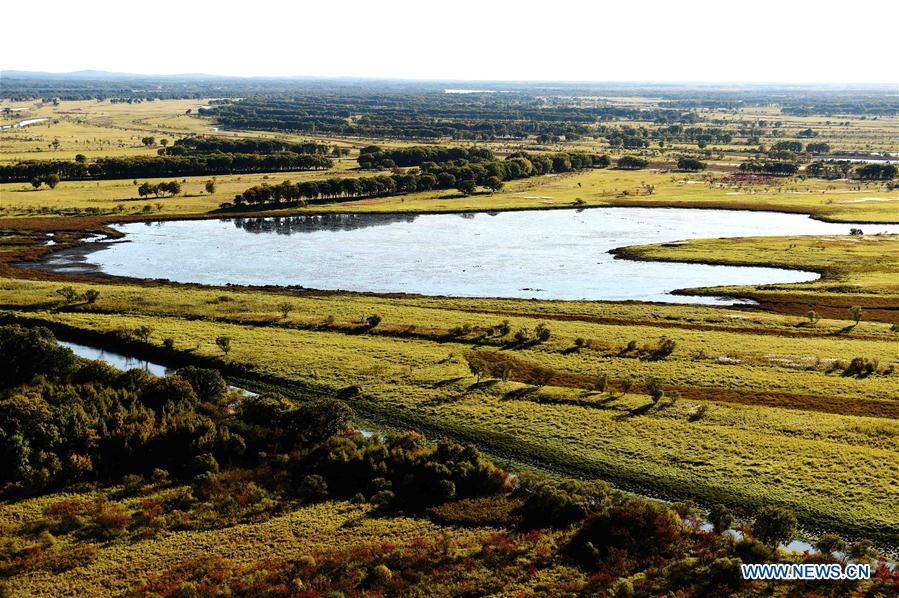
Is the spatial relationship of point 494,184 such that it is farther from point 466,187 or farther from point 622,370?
point 622,370

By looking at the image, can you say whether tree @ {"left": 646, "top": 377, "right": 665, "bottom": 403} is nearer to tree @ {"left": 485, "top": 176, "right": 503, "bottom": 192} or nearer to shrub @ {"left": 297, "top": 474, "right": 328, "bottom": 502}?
shrub @ {"left": 297, "top": 474, "right": 328, "bottom": 502}

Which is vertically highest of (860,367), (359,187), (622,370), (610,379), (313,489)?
(359,187)

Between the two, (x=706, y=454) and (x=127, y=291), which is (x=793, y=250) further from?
(x=127, y=291)

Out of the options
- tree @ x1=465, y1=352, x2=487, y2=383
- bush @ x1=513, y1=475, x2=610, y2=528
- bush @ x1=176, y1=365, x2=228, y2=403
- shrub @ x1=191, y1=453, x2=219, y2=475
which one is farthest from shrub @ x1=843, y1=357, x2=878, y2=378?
bush @ x1=176, y1=365, x2=228, y2=403

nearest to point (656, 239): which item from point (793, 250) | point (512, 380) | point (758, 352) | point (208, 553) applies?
point (793, 250)

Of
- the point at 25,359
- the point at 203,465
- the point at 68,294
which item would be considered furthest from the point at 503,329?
the point at 68,294

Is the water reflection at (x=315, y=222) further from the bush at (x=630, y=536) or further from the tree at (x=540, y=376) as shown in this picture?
the bush at (x=630, y=536)

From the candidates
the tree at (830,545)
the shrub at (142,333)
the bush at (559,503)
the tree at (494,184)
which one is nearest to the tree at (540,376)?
the bush at (559,503)
